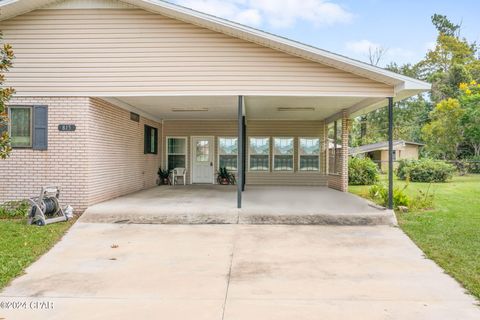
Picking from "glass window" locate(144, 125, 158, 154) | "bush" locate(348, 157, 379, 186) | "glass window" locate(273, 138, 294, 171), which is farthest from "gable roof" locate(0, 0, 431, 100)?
"bush" locate(348, 157, 379, 186)

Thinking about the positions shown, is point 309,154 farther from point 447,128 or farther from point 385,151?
point 385,151

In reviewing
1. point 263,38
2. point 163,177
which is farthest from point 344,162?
point 163,177

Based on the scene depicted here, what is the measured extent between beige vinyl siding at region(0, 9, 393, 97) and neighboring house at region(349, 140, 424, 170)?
18.8m

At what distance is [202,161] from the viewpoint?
1509cm

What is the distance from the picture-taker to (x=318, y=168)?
14797 millimetres

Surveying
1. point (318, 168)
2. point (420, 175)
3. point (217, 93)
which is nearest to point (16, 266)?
point (217, 93)

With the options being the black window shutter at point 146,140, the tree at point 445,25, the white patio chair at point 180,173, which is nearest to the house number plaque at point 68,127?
the black window shutter at point 146,140

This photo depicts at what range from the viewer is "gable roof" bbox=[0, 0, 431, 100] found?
24.5 ft

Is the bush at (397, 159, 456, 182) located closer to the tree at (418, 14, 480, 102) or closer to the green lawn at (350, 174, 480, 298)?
the green lawn at (350, 174, 480, 298)

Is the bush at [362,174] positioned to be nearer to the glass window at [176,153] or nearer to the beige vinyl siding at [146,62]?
the glass window at [176,153]

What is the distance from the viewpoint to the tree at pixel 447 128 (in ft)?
73.5

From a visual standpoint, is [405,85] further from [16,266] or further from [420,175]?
[420,175]

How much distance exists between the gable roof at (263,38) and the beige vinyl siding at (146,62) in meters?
0.14

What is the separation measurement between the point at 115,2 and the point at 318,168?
9.72 metres
